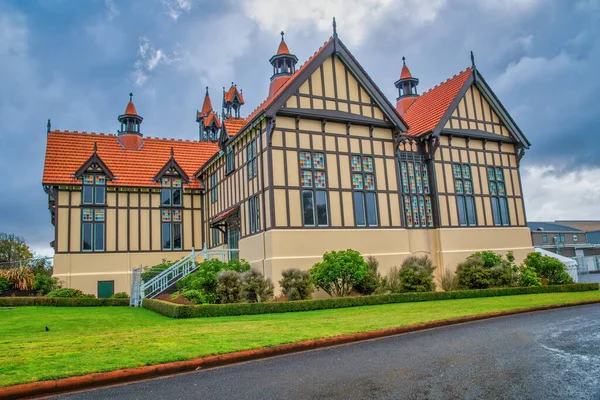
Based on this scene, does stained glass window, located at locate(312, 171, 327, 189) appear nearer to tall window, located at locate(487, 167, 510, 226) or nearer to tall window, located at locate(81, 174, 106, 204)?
tall window, located at locate(487, 167, 510, 226)

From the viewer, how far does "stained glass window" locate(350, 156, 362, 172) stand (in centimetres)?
2431

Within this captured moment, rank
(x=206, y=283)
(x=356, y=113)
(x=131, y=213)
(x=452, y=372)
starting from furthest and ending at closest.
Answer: (x=131, y=213)
(x=356, y=113)
(x=206, y=283)
(x=452, y=372)

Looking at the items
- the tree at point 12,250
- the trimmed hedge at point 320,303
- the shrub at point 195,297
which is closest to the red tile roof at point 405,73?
the trimmed hedge at point 320,303

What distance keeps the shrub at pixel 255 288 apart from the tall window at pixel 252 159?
6324mm

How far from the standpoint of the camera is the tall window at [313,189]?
22.6m

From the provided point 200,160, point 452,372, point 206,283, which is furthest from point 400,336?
point 200,160

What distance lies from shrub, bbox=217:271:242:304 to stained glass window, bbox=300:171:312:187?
6287 millimetres

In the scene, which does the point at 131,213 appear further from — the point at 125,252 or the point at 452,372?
the point at 452,372

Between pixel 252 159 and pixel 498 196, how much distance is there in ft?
A: 50.7

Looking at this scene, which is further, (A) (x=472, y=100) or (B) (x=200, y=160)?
(B) (x=200, y=160)

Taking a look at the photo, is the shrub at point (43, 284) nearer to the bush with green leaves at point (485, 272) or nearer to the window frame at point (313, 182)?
the window frame at point (313, 182)

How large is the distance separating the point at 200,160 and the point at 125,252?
900cm

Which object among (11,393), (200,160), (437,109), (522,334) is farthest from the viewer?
(200,160)

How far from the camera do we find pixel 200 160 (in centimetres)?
3538
